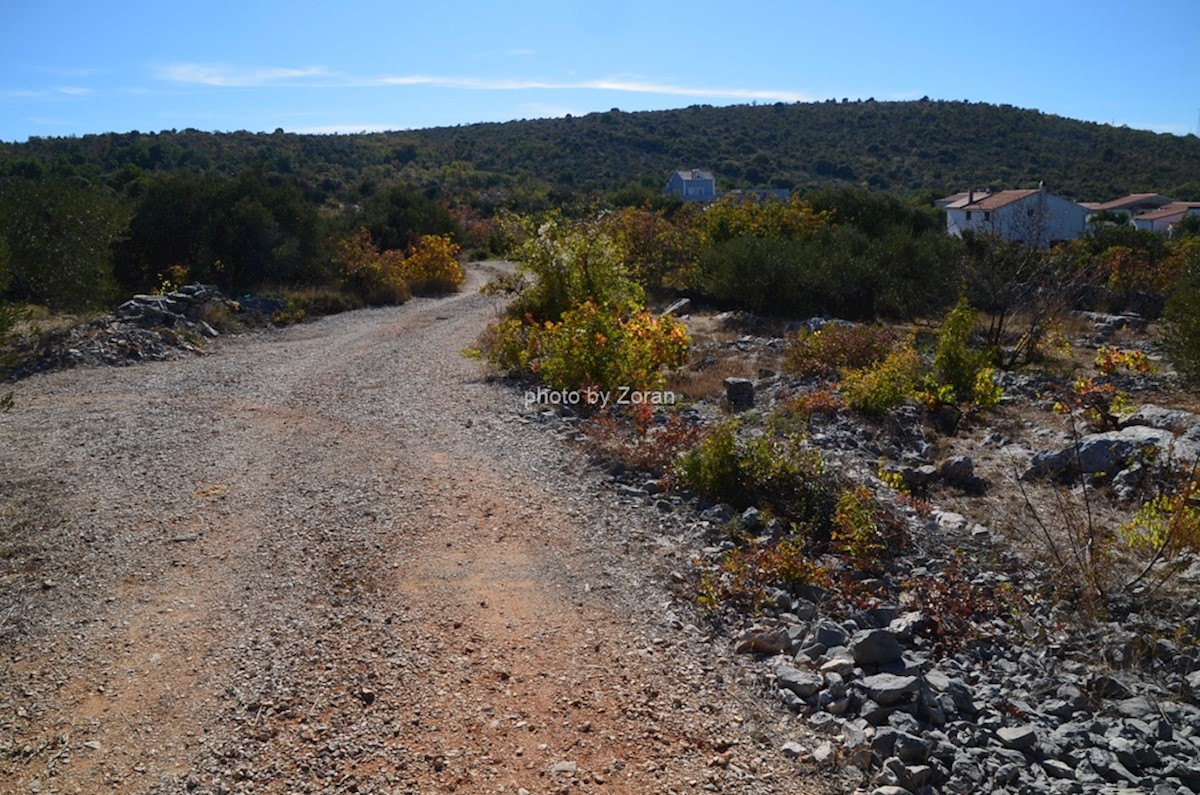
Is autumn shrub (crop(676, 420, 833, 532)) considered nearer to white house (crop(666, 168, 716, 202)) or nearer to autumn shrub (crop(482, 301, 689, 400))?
autumn shrub (crop(482, 301, 689, 400))

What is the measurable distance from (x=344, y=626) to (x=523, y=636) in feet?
3.30

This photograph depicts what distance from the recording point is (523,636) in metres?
4.83

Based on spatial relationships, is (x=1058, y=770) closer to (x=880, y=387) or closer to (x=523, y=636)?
(x=523, y=636)

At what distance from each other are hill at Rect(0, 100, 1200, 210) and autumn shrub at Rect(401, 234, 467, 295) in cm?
2390

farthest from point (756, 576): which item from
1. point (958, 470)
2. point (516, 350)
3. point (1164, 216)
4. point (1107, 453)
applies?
point (1164, 216)

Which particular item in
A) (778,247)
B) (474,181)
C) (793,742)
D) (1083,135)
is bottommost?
(793,742)

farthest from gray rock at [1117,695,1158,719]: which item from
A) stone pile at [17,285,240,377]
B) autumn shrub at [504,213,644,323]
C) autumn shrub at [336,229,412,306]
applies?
autumn shrub at [336,229,412,306]

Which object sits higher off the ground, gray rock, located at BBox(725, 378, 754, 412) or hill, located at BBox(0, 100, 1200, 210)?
hill, located at BBox(0, 100, 1200, 210)

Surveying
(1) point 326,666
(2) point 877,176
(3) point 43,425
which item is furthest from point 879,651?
(2) point 877,176

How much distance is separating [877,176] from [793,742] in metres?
60.7

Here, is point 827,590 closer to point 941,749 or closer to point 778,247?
point 941,749

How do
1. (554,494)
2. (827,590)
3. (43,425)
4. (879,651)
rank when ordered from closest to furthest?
1. (879,651)
2. (827,590)
3. (554,494)
4. (43,425)

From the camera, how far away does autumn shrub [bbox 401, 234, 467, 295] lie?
22109 millimetres

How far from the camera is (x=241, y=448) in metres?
8.17
